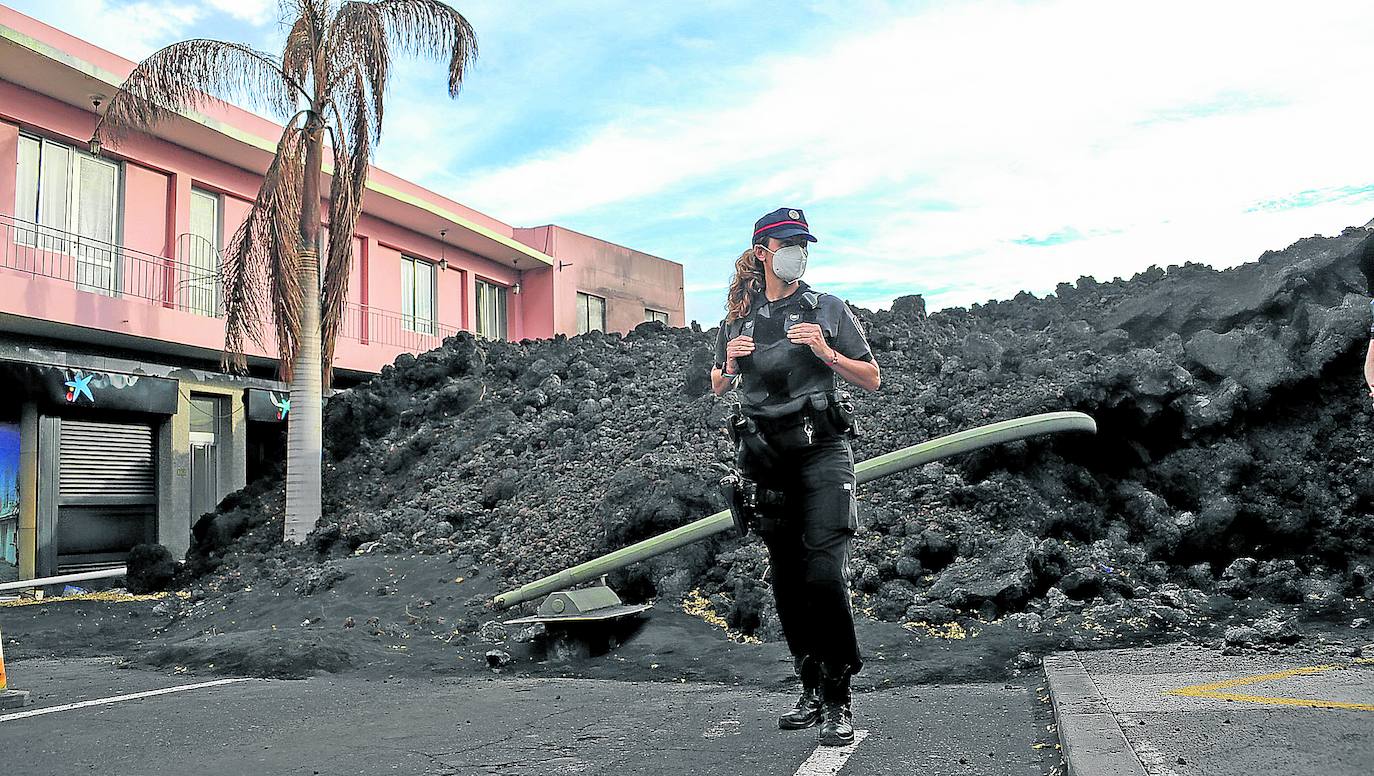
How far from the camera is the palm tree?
39.5 feet

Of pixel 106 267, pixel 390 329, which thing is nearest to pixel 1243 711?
pixel 106 267

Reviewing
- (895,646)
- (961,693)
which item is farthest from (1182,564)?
(961,693)

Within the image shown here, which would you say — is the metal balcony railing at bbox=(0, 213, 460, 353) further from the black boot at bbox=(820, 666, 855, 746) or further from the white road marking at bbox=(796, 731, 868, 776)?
the white road marking at bbox=(796, 731, 868, 776)

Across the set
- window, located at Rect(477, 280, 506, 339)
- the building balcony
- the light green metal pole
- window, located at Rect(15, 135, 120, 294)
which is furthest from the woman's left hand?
window, located at Rect(477, 280, 506, 339)

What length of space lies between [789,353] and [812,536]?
2.18 feet

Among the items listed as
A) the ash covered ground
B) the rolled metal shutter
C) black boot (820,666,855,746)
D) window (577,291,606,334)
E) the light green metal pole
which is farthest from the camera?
window (577,291,606,334)

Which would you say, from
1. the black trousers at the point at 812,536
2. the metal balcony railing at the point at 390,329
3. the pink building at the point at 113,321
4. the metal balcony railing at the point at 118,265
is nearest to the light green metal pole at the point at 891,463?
the black trousers at the point at 812,536

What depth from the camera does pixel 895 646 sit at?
602cm

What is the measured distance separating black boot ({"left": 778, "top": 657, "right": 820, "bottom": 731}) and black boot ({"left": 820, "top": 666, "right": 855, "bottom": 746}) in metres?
0.12

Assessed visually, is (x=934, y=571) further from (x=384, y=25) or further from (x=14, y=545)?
(x=14, y=545)

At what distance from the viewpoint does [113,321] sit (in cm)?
1521

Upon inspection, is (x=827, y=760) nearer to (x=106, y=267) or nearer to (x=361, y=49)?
(x=361, y=49)

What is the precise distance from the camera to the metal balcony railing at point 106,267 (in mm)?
14336

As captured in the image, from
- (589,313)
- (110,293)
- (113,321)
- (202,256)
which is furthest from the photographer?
(589,313)
